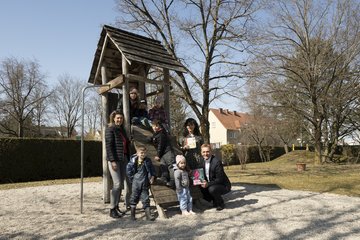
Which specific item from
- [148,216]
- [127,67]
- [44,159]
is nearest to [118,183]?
[148,216]

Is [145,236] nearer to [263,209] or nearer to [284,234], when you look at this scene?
[284,234]

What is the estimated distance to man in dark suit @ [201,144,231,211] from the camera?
23.7 feet

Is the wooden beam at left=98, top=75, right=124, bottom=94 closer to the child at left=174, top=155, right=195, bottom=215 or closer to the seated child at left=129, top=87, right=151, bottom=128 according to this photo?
the seated child at left=129, top=87, right=151, bottom=128

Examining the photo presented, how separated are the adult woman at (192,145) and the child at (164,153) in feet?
1.86

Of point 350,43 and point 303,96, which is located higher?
point 350,43

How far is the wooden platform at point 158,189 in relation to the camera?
21.9ft

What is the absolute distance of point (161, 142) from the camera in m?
7.52

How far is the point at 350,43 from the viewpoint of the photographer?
21.0 metres

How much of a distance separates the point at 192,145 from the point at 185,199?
1.64 m

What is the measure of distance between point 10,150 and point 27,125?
28124mm

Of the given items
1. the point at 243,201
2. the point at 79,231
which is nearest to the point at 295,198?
the point at 243,201

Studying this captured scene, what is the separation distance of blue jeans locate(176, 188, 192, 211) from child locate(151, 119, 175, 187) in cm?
34

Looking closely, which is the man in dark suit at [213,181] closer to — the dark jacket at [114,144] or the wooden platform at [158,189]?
the wooden platform at [158,189]

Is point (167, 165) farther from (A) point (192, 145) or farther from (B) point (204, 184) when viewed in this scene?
(A) point (192, 145)
